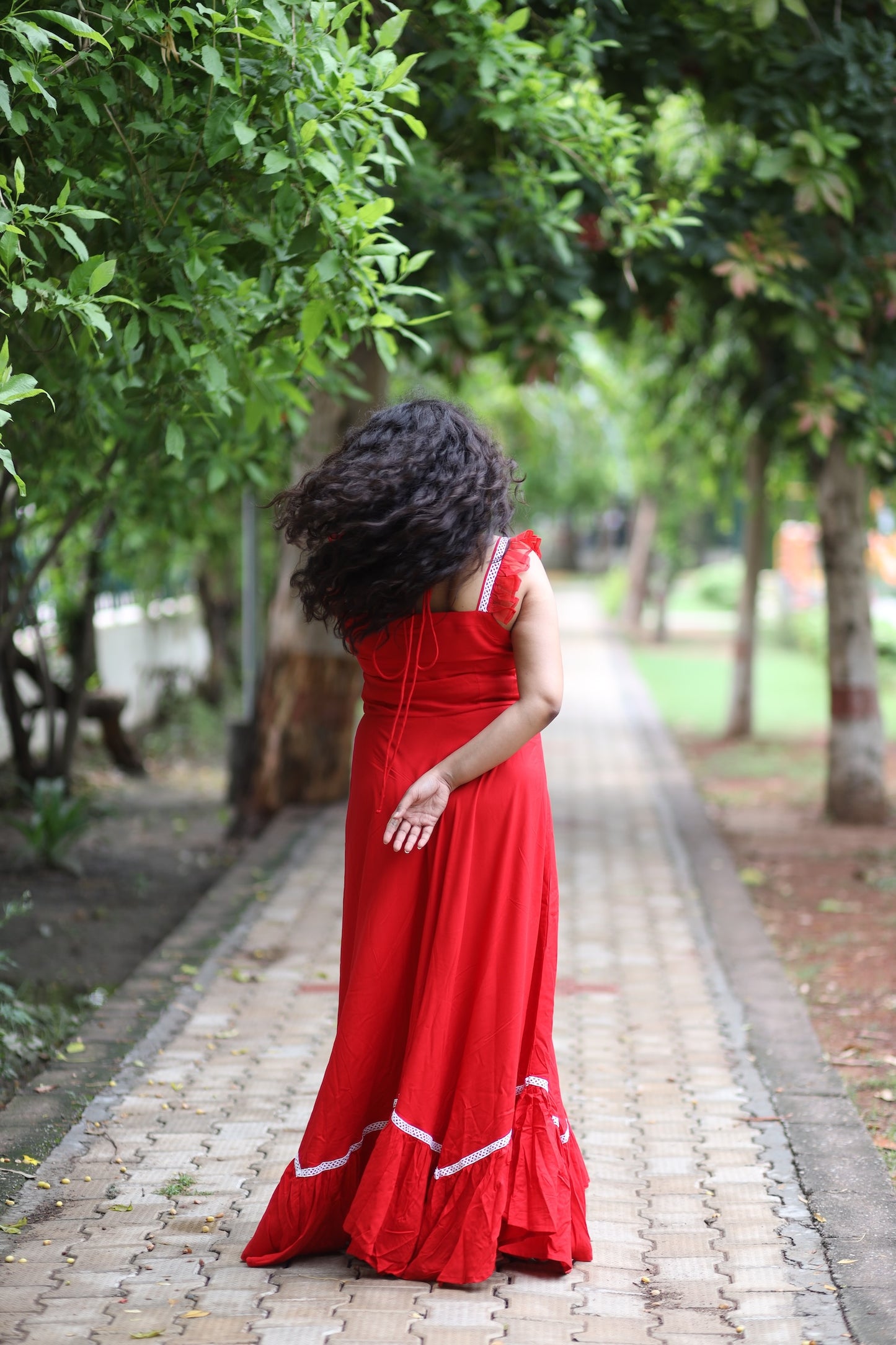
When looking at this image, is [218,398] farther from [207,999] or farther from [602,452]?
Answer: [602,452]

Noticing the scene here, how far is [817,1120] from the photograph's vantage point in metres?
4.15

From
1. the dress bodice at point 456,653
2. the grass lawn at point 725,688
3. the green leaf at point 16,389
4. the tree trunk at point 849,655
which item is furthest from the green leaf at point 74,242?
the grass lawn at point 725,688

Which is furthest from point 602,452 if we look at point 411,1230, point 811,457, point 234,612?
point 411,1230

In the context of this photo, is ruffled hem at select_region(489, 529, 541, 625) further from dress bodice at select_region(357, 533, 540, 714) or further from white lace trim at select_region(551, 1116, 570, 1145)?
white lace trim at select_region(551, 1116, 570, 1145)

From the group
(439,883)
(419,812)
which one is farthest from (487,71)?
(439,883)

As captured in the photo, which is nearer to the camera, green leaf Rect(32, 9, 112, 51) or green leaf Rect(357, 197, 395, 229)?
green leaf Rect(32, 9, 112, 51)

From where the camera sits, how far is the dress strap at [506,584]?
2.98 metres

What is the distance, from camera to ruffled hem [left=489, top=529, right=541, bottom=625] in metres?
2.98

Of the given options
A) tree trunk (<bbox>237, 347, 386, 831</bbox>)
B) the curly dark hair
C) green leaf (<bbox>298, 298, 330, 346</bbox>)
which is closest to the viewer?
the curly dark hair

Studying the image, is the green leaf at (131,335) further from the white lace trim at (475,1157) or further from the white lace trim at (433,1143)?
the white lace trim at (475,1157)

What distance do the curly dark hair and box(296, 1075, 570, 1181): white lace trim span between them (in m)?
1.06

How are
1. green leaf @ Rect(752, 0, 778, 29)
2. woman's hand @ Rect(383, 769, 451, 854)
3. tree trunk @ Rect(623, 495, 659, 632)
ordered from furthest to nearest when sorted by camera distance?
tree trunk @ Rect(623, 495, 659, 632)
green leaf @ Rect(752, 0, 778, 29)
woman's hand @ Rect(383, 769, 451, 854)

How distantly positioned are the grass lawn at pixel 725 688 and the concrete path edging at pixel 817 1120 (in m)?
6.93

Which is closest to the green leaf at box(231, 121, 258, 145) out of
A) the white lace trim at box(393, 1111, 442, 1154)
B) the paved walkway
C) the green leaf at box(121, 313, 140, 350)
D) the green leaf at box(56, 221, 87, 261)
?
the green leaf at box(56, 221, 87, 261)
